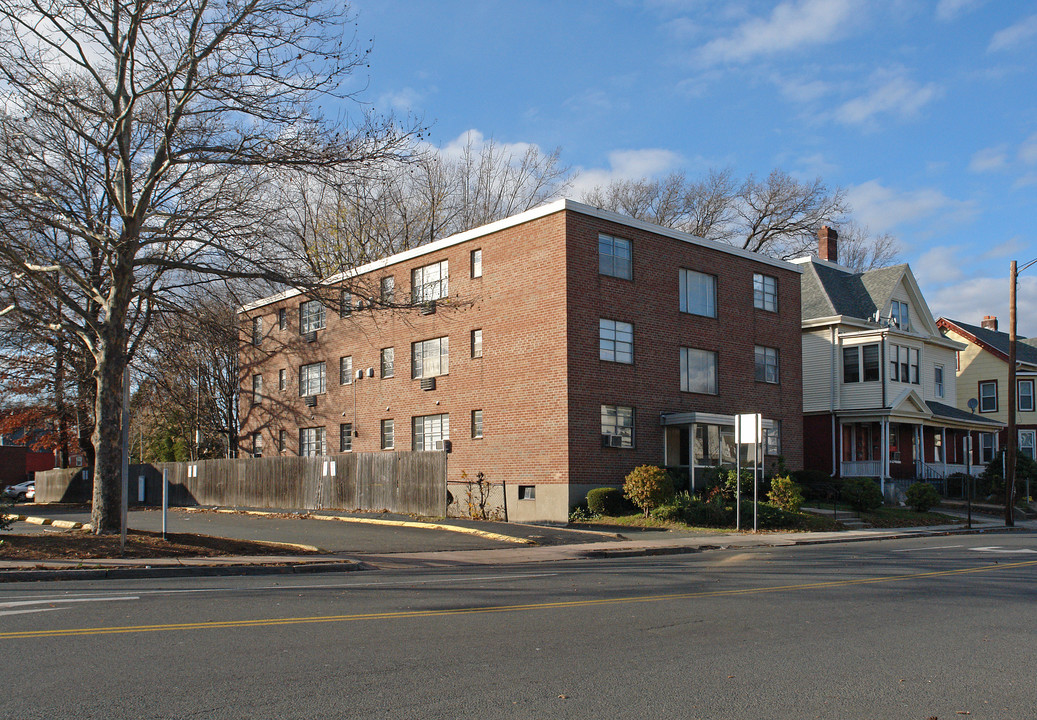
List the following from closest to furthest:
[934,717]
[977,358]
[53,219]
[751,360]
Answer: [934,717] → [53,219] → [751,360] → [977,358]

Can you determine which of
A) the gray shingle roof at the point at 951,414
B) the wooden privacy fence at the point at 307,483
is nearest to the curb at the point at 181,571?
the wooden privacy fence at the point at 307,483

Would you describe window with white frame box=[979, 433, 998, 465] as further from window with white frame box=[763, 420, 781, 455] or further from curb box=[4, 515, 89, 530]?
curb box=[4, 515, 89, 530]

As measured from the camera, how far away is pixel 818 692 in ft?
20.7

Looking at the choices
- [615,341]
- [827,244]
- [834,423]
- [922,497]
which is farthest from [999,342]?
[615,341]

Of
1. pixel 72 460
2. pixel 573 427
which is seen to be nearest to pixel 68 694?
pixel 573 427

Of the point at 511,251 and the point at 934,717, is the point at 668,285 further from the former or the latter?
the point at 934,717

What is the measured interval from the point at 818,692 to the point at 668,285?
79.1 feet

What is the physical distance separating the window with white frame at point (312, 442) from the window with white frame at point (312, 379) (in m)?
1.52

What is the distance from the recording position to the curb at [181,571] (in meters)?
13.1

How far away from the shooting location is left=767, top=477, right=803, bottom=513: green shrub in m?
25.8

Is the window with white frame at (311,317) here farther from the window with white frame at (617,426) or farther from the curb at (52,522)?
the window with white frame at (617,426)

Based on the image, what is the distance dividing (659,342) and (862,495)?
8071 millimetres

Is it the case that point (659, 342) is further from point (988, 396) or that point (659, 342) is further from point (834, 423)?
point (988, 396)

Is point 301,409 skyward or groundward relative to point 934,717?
skyward
